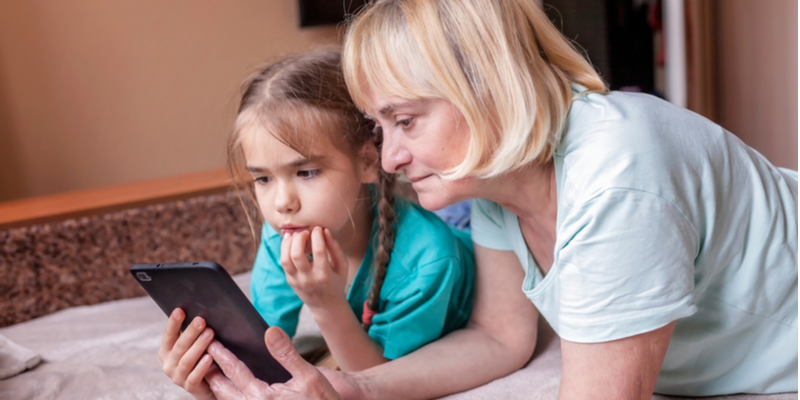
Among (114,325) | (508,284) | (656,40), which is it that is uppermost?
(656,40)

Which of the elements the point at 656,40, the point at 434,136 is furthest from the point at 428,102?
the point at 656,40

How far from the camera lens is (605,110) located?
70 centimetres

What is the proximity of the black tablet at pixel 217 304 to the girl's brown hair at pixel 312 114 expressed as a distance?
0.25 m

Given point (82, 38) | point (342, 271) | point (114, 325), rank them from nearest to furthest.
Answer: point (342, 271) < point (114, 325) < point (82, 38)

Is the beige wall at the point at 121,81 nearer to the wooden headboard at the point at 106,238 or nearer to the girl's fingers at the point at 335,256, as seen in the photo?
the wooden headboard at the point at 106,238

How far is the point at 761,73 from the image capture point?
221 cm

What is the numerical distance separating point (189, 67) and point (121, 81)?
0.24 metres

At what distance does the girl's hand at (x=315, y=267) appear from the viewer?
90 cm

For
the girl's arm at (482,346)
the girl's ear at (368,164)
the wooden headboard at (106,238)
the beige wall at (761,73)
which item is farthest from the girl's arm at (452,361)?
the beige wall at (761,73)

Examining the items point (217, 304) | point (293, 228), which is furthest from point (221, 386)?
point (293, 228)

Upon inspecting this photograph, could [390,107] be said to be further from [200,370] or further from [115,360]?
[115,360]

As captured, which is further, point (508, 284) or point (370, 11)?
point (508, 284)

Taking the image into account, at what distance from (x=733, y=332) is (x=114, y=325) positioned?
3.93ft

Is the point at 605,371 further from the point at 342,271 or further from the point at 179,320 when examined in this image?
the point at 179,320
